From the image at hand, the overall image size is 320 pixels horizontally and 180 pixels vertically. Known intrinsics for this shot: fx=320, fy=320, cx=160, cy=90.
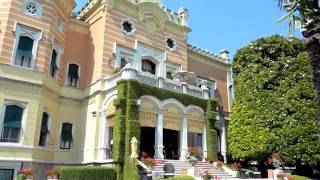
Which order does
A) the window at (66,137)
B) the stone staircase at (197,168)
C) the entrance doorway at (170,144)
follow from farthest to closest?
1. the entrance doorway at (170,144)
2. the window at (66,137)
3. the stone staircase at (197,168)

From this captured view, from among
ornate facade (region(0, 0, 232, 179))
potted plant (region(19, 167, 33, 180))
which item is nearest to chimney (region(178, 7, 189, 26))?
ornate facade (region(0, 0, 232, 179))

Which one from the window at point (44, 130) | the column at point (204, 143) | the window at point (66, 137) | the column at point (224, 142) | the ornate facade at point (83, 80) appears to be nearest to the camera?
the ornate facade at point (83, 80)

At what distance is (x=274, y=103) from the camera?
826 inches

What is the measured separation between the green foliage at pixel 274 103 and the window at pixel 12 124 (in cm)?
1401

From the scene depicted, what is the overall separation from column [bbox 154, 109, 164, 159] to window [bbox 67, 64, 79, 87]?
7.14 meters

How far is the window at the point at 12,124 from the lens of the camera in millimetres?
18688

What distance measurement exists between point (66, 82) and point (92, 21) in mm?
5581

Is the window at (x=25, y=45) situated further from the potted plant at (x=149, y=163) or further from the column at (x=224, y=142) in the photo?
the column at (x=224, y=142)

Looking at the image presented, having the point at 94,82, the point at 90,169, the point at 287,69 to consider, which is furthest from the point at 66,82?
the point at 287,69

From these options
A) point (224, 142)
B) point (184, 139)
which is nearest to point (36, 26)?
point (184, 139)

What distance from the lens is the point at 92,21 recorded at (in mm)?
25672

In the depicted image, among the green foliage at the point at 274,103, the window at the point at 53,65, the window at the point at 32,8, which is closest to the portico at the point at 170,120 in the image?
the green foliage at the point at 274,103

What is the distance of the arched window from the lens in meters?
20.3

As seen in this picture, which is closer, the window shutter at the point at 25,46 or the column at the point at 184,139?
the window shutter at the point at 25,46
